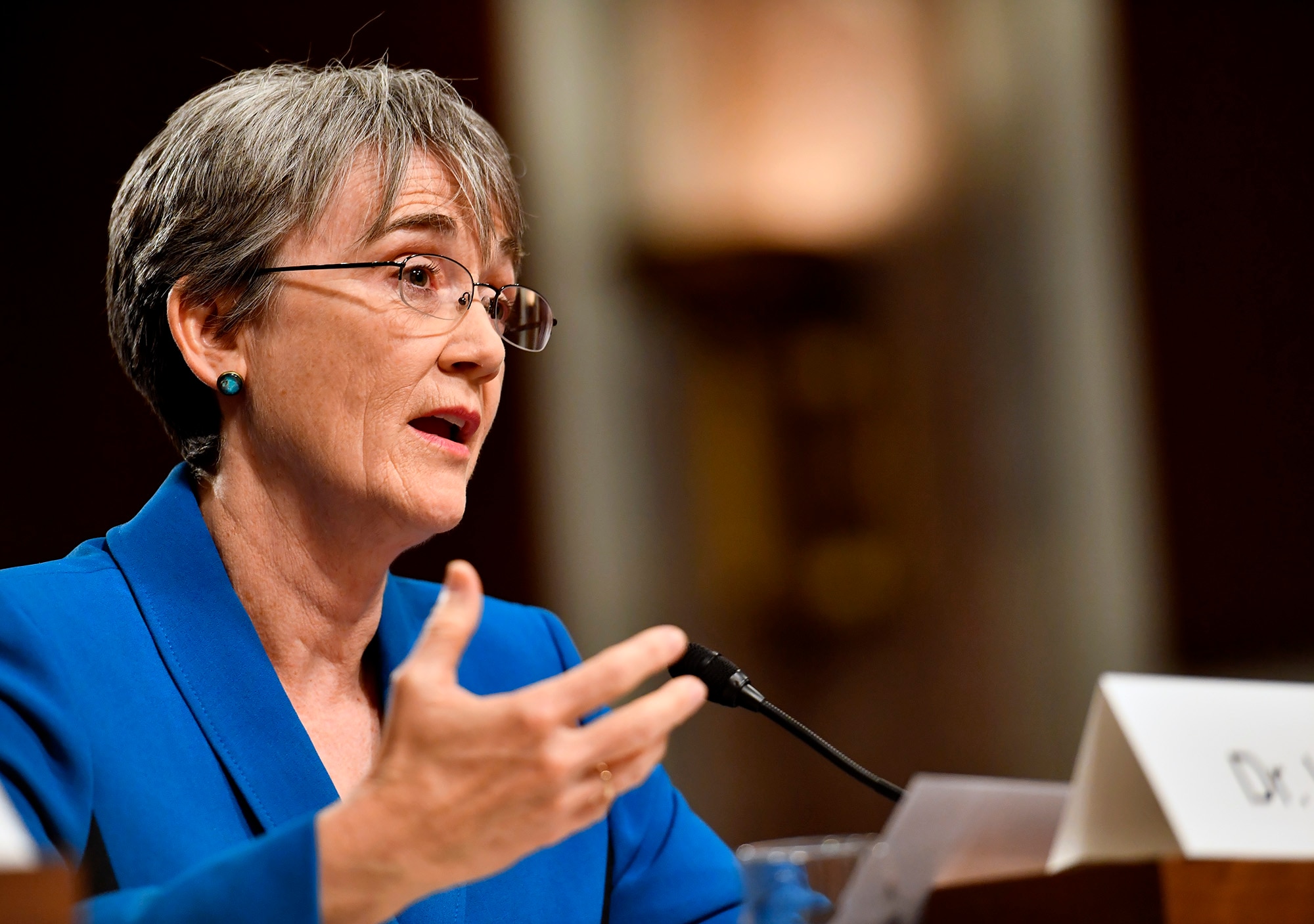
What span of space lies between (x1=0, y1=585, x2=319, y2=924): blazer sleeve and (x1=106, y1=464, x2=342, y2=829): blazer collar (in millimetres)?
134

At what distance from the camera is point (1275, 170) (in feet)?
13.7

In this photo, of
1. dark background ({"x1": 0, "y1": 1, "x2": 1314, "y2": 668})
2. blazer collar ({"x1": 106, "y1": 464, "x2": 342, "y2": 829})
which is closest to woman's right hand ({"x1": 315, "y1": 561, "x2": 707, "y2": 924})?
blazer collar ({"x1": 106, "y1": 464, "x2": 342, "y2": 829})

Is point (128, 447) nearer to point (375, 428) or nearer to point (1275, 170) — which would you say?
point (375, 428)

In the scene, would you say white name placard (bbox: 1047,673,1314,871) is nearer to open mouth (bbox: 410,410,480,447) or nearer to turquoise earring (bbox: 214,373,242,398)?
open mouth (bbox: 410,410,480,447)

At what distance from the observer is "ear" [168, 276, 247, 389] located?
4.62 ft

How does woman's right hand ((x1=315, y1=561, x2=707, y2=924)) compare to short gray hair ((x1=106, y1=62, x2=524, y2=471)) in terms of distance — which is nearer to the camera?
woman's right hand ((x1=315, y1=561, x2=707, y2=924))

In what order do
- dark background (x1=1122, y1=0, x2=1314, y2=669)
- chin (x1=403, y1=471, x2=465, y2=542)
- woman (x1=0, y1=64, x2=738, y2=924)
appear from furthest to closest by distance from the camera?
dark background (x1=1122, y1=0, x2=1314, y2=669) < chin (x1=403, y1=471, x2=465, y2=542) < woman (x1=0, y1=64, x2=738, y2=924)

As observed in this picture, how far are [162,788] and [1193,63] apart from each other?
4159mm

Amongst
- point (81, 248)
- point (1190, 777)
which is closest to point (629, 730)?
point (1190, 777)

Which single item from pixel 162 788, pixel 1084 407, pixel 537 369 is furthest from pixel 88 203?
pixel 1084 407

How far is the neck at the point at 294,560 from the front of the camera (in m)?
1.37

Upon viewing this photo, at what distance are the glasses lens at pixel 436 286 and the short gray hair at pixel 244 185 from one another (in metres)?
0.06

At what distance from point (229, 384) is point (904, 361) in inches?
136

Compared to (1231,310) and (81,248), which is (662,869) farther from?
(1231,310)
